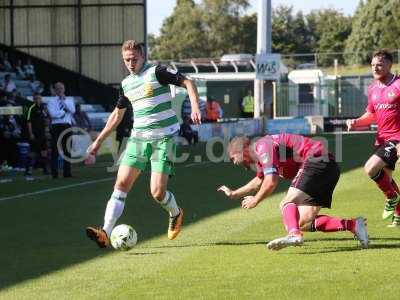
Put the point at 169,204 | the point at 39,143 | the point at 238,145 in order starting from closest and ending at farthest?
the point at 238,145 < the point at 169,204 < the point at 39,143

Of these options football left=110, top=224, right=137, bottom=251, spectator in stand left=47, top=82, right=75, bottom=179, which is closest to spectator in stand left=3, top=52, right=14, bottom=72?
spectator in stand left=47, top=82, right=75, bottom=179

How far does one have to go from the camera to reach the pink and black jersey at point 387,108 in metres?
12.5

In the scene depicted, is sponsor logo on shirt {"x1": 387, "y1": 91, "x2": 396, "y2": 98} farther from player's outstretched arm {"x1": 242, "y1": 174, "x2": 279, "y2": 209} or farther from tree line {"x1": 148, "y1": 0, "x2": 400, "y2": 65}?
tree line {"x1": 148, "y1": 0, "x2": 400, "y2": 65}

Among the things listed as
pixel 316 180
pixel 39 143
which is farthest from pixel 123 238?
pixel 39 143

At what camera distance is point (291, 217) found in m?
10.1

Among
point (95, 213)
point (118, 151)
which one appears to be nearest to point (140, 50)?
point (95, 213)

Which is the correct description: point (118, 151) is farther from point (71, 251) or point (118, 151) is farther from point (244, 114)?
point (244, 114)

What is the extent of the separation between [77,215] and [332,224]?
5107 mm

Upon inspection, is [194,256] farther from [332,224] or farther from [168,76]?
[168,76]

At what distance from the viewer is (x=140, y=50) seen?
10922 mm

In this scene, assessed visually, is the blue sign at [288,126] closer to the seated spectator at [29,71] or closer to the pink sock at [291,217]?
Answer: the seated spectator at [29,71]

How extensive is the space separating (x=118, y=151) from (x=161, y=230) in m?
15.9

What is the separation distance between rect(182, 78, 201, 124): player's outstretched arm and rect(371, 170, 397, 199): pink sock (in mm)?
2998

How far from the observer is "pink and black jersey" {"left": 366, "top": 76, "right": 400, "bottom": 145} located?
12516 millimetres
